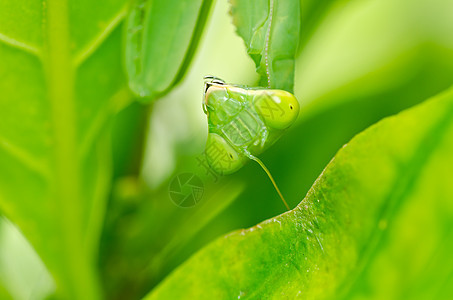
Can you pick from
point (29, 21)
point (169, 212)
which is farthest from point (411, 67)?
point (29, 21)

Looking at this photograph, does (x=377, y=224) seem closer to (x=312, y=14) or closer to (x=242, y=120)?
(x=242, y=120)

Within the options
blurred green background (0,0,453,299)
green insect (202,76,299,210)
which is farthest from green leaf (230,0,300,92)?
blurred green background (0,0,453,299)

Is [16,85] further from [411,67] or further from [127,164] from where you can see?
[411,67]

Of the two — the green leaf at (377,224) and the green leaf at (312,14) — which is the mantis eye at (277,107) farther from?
the green leaf at (312,14)

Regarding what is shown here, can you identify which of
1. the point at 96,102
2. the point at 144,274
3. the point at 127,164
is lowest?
the point at 144,274

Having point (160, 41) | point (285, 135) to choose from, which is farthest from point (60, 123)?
point (285, 135)

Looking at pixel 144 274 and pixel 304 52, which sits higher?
pixel 304 52

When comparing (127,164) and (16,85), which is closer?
(16,85)

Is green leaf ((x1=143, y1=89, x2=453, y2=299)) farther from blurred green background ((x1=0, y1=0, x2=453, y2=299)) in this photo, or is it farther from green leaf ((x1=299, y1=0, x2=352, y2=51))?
green leaf ((x1=299, y1=0, x2=352, y2=51))
